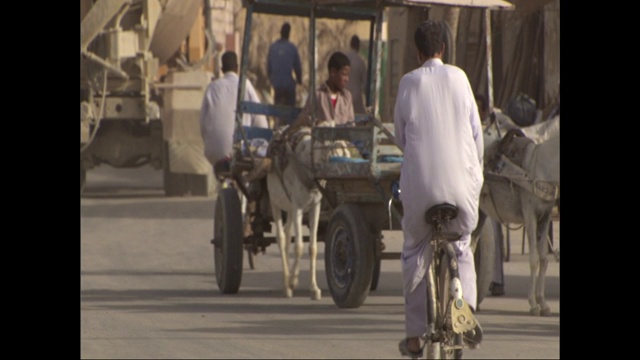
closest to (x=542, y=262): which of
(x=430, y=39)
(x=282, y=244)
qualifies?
(x=282, y=244)

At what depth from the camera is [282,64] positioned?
21.2 meters

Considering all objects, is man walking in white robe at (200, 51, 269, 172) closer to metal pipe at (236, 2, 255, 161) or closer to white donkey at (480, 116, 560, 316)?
metal pipe at (236, 2, 255, 161)

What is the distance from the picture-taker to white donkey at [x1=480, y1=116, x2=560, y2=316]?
1269cm

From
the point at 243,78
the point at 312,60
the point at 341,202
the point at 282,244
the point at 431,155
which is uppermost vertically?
the point at 312,60

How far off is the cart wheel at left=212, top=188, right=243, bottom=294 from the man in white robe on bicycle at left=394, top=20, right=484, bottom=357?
7.63 m

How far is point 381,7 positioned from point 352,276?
4.56 metres

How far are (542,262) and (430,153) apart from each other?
6.97 meters

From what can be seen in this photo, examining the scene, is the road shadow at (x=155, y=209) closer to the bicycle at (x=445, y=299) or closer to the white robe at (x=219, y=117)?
the white robe at (x=219, y=117)

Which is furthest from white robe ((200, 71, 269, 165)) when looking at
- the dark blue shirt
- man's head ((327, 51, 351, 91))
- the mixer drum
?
the dark blue shirt

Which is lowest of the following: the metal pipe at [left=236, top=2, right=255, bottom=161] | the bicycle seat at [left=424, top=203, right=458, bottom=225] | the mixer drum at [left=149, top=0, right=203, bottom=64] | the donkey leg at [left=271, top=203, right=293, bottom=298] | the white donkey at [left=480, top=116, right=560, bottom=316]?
the donkey leg at [left=271, top=203, right=293, bottom=298]

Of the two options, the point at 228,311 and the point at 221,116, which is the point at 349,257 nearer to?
the point at 228,311

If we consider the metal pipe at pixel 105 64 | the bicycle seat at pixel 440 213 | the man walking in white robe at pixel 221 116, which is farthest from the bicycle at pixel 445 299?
the metal pipe at pixel 105 64

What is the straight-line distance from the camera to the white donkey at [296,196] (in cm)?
1347

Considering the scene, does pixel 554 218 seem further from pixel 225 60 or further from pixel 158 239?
pixel 158 239
